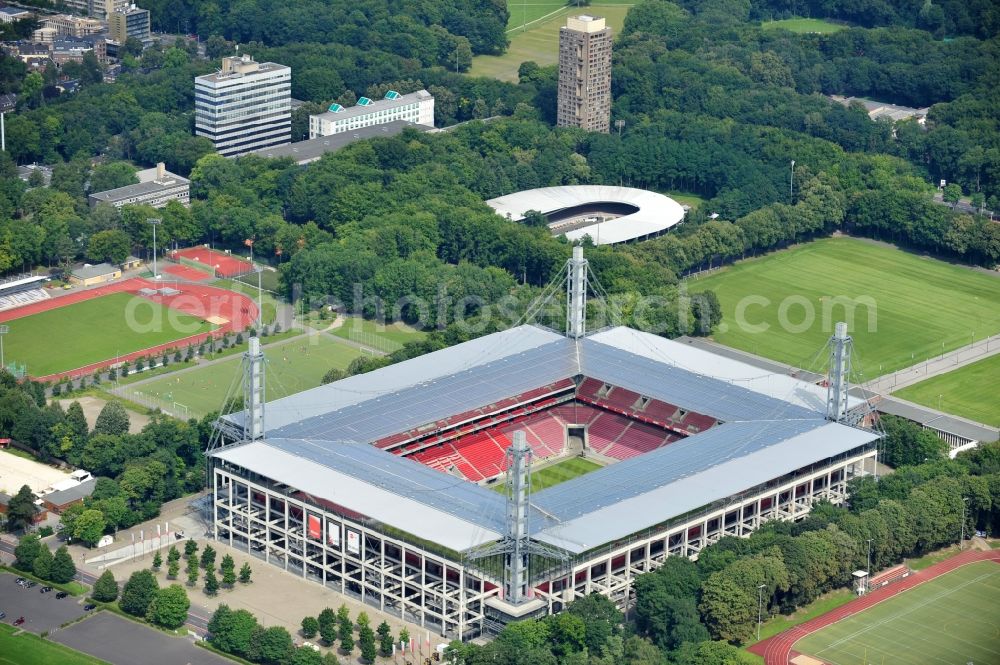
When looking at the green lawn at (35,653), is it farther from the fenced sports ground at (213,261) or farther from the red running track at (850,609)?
the fenced sports ground at (213,261)

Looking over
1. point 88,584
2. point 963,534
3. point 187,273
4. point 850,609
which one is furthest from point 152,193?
point 850,609

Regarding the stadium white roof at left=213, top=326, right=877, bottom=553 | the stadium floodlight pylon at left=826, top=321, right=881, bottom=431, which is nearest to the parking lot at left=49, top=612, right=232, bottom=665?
the stadium white roof at left=213, top=326, right=877, bottom=553

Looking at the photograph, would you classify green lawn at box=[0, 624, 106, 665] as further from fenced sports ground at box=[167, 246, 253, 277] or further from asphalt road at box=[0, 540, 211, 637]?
fenced sports ground at box=[167, 246, 253, 277]

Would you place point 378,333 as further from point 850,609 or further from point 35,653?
point 35,653

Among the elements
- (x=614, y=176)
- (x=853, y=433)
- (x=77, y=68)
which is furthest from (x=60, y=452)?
(x=77, y=68)

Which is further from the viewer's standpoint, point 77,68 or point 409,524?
point 77,68

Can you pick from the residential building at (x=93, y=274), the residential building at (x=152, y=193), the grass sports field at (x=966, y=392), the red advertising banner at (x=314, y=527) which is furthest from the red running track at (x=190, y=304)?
the grass sports field at (x=966, y=392)

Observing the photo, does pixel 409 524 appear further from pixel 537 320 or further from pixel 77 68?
pixel 77 68
